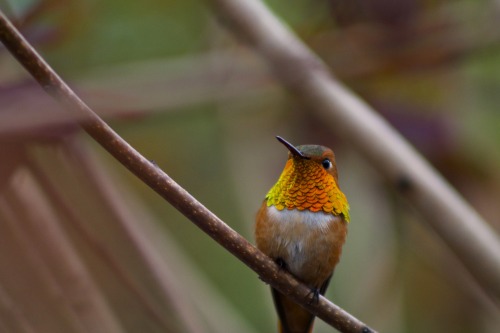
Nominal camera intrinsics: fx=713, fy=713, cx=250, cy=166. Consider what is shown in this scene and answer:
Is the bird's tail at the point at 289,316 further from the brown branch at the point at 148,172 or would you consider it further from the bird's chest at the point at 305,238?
the brown branch at the point at 148,172

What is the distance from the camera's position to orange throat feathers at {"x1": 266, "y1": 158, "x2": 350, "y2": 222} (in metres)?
2.15

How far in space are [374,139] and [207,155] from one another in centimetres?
149

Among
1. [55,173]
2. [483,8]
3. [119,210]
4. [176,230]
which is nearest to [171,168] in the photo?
[176,230]

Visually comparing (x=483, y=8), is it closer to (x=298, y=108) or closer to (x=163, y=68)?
(x=298, y=108)

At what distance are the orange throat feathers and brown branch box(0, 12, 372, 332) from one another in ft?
1.79

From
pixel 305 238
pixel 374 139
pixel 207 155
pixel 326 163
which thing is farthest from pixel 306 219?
pixel 207 155

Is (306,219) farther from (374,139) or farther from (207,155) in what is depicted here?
(207,155)

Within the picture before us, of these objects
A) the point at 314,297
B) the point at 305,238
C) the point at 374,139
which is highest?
the point at 374,139

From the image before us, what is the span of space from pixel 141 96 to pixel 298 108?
131 centimetres

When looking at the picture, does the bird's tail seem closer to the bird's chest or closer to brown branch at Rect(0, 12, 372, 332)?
the bird's chest

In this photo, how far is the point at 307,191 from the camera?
2.16 m

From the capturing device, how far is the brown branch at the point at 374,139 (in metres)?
2.18

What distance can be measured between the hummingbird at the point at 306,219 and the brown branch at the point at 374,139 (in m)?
0.16

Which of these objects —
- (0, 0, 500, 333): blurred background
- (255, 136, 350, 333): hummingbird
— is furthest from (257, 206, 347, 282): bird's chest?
(0, 0, 500, 333): blurred background
